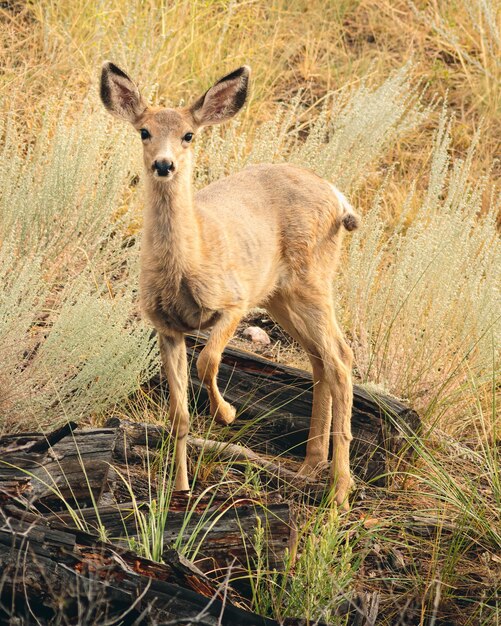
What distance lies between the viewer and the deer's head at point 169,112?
4328 mm

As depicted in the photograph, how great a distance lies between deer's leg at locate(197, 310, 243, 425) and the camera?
14.3 feet

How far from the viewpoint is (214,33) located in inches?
338

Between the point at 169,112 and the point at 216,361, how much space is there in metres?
1.11

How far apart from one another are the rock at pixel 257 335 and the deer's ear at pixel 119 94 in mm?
1912

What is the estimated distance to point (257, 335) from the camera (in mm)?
6113

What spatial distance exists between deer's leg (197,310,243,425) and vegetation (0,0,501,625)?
0.36 metres

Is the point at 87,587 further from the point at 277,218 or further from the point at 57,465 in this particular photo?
the point at 277,218

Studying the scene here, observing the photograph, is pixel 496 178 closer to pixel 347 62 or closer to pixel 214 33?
pixel 347 62

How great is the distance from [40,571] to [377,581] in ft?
5.05

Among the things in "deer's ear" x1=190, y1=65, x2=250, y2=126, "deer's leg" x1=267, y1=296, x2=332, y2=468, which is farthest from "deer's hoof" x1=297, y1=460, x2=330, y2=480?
"deer's ear" x1=190, y1=65, x2=250, y2=126

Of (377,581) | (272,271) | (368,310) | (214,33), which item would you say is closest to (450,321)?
(368,310)

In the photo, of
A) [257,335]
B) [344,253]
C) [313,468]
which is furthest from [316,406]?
[344,253]

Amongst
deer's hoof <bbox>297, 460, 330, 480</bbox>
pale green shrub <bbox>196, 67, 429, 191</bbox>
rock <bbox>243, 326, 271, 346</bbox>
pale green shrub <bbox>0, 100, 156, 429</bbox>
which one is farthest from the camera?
pale green shrub <bbox>196, 67, 429, 191</bbox>

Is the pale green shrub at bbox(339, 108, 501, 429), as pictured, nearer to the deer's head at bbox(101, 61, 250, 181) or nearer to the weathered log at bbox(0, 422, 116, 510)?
the deer's head at bbox(101, 61, 250, 181)
